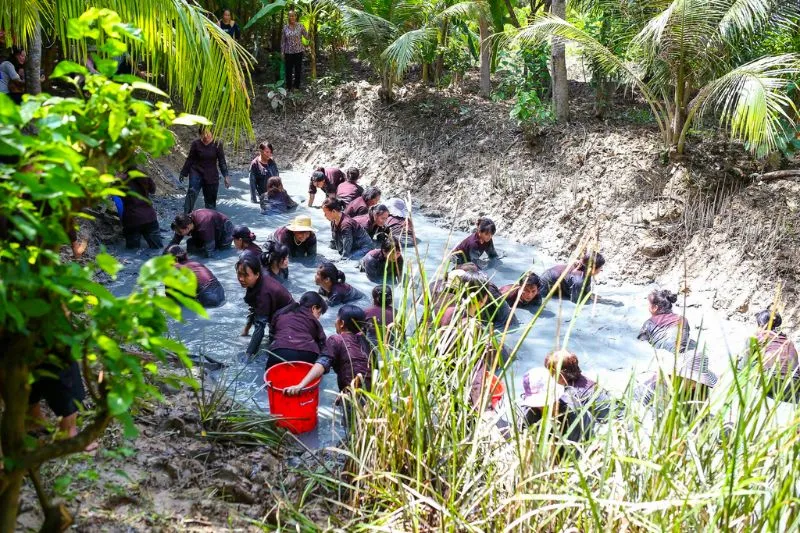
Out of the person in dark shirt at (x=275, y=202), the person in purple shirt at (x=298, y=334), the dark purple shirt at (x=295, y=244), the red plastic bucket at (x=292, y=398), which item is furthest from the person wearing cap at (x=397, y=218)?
the red plastic bucket at (x=292, y=398)

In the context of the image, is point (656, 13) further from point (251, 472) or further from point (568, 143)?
point (251, 472)

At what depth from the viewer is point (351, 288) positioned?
823 cm

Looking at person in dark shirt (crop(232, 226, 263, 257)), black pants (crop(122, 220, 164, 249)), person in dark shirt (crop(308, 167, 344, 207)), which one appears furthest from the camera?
person in dark shirt (crop(308, 167, 344, 207))

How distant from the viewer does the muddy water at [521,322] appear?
658 centimetres

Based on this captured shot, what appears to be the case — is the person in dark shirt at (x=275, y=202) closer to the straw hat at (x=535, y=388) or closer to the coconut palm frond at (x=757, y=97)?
the coconut palm frond at (x=757, y=97)

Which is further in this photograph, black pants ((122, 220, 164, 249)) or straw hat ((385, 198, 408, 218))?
straw hat ((385, 198, 408, 218))

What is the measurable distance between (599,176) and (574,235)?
0.92 m

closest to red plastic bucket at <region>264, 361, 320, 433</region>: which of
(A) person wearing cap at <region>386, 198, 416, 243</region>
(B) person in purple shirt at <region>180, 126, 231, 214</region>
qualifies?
(A) person wearing cap at <region>386, 198, 416, 243</region>

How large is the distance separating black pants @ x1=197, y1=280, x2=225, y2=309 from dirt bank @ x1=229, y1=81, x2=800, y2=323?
2867 millimetres

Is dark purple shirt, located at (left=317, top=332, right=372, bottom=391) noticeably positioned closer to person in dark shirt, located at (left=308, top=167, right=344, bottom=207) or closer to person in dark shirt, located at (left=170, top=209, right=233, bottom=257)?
person in dark shirt, located at (left=170, top=209, right=233, bottom=257)

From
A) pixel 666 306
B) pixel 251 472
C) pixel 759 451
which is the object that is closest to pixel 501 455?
pixel 759 451

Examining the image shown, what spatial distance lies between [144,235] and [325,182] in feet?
9.83

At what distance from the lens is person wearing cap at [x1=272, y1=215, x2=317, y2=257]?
30.3ft

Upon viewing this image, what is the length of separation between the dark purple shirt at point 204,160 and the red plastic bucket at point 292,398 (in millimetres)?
5437
